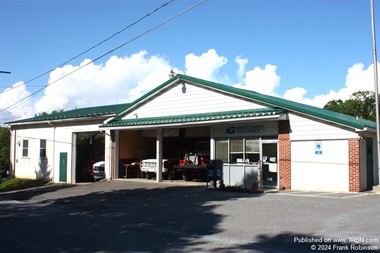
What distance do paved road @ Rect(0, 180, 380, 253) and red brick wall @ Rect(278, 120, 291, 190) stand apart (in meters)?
1.82

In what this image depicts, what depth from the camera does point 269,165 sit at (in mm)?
19516

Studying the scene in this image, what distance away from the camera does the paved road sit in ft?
28.2

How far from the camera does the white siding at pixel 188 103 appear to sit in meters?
21.1

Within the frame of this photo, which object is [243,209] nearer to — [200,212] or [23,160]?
[200,212]

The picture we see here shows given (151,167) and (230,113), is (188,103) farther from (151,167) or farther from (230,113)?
(151,167)

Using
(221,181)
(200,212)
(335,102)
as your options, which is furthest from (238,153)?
(335,102)

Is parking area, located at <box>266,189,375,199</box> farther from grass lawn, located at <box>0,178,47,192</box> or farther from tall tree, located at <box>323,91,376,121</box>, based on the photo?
tall tree, located at <box>323,91,376,121</box>

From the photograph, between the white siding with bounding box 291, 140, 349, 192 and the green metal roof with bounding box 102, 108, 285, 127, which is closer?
the white siding with bounding box 291, 140, 349, 192

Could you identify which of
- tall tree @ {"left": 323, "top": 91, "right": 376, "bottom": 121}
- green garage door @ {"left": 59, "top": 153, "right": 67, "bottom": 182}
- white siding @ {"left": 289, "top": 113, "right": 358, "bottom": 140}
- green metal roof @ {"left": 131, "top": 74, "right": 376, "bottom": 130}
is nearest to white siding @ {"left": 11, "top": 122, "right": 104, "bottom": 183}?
green garage door @ {"left": 59, "top": 153, "right": 67, "bottom": 182}

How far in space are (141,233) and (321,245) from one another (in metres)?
4.11

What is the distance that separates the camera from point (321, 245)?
8367 millimetres

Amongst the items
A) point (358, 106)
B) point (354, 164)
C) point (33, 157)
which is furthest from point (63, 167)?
point (358, 106)

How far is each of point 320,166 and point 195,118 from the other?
6.33 meters

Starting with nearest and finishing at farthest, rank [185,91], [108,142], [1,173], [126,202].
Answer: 1. [126,202]
2. [185,91]
3. [108,142]
4. [1,173]
